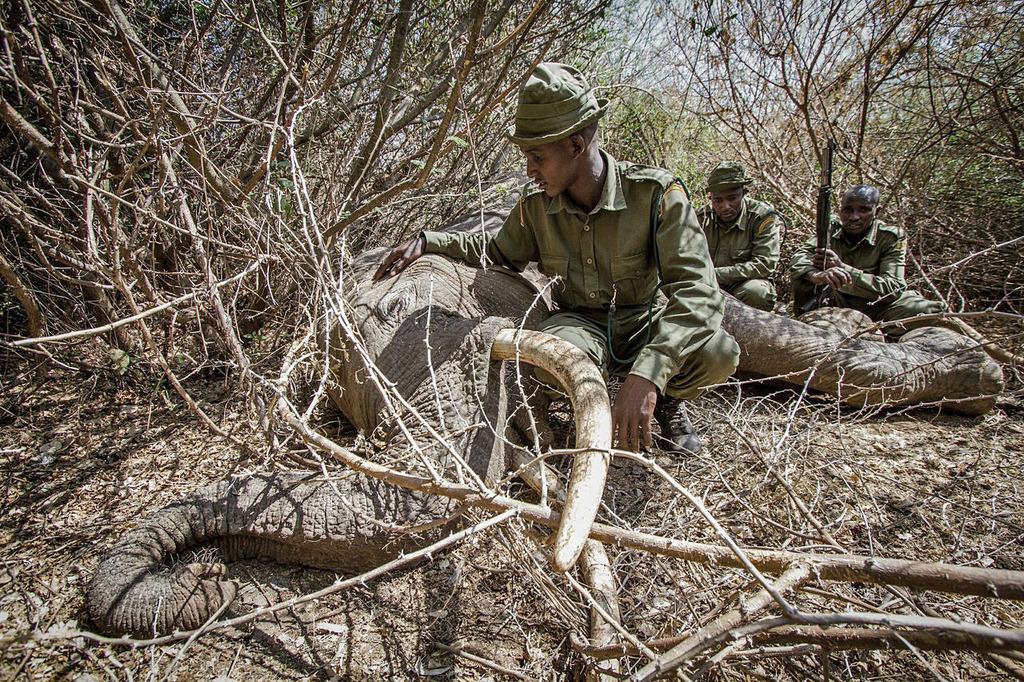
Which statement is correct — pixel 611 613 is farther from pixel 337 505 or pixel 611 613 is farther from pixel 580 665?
pixel 337 505

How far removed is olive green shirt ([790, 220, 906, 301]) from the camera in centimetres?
482

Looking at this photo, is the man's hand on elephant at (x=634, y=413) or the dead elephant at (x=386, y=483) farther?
the man's hand on elephant at (x=634, y=413)

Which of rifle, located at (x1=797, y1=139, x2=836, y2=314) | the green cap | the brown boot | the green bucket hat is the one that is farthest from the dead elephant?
the green cap

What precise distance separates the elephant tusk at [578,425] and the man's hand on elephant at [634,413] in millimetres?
233

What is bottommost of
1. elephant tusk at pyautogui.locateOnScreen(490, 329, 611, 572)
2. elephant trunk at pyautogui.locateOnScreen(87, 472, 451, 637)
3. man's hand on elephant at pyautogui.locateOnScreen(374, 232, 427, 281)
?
elephant trunk at pyautogui.locateOnScreen(87, 472, 451, 637)

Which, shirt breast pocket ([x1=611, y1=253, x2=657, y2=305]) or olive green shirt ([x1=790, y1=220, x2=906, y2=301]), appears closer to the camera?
shirt breast pocket ([x1=611, y1=253, x2=657, y2=305])

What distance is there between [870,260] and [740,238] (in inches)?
43.9

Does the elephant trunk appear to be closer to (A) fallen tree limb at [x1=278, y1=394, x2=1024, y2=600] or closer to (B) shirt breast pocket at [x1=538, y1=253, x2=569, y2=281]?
(A) fallen tree limb at [x1=278, y1=394, x2=1024, y2=600]

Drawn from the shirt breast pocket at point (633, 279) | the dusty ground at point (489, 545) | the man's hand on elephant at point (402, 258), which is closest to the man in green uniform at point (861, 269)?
the dusty ground at point (489, 545)

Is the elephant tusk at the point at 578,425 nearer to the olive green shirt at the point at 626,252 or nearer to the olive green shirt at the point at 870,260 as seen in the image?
the olive green shirt at the point at 626,252

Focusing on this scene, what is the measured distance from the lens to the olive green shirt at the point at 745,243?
5484 millimetres

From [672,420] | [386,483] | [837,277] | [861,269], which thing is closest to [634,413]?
[386,483]

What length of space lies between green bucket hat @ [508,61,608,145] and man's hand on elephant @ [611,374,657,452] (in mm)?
1114

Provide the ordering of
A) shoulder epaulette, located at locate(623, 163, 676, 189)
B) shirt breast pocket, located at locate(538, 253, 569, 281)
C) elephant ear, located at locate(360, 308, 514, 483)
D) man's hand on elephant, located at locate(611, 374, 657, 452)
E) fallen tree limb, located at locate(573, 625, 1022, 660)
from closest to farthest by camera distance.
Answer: fallen tree limb, located at locate(573, 625, 1022, 660), man's hand on elephant, located at locate(611, 374, 657, 452), elephant ear, located at locate(360, 308, 514, 483), shoulder epaulette, located at locate(623, 163, 676, 189), shirt breast pocket, located at locate(538, 253, 569, 281)
